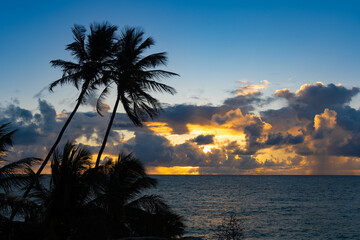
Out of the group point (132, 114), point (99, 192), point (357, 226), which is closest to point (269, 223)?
point (357, 226)

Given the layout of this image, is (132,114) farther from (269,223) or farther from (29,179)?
(269,223)

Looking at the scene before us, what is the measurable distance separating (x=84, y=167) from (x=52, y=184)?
51.1 inches

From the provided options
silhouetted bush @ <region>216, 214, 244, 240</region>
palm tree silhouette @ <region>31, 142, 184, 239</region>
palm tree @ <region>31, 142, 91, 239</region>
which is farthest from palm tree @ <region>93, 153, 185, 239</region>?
silhouetted bush @ <region>216, 214, 244, 240</region>

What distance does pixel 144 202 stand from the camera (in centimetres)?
1255

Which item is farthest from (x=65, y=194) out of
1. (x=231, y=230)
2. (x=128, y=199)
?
(x=231, y=230)

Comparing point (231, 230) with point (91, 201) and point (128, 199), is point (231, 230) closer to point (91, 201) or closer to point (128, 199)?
point (128, 199)

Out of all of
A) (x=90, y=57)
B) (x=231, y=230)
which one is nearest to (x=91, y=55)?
(x=90, y=57)

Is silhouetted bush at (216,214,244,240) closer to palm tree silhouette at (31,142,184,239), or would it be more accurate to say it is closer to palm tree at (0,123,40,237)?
palm tree silhouette at (31,142,184,239)

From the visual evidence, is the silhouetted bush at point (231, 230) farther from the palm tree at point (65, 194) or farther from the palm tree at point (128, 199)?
the palm tree at point (65, 194)

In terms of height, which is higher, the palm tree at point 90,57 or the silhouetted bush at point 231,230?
the palm tree at point 90,57

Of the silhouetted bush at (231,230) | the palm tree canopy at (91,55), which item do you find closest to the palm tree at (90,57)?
the palm tree canopy at (91,55)

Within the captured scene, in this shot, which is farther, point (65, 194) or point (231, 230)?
point (231, 230)

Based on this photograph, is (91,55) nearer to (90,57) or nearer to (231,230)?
(90,57)

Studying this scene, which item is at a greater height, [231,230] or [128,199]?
[128,199]
